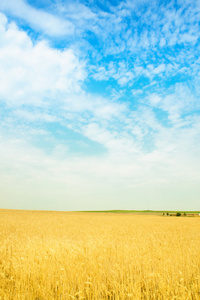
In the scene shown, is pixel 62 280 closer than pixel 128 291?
No

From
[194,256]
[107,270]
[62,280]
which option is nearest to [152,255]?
[194,256]

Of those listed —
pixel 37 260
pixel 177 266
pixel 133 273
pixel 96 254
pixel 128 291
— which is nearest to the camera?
pixel 128 291

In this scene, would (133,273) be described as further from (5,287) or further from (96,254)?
(5,287)

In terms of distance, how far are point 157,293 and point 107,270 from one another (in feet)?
5.03

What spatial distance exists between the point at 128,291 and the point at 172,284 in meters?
1.13

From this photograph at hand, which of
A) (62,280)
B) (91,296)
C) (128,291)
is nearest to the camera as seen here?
(128,291)

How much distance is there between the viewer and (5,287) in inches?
222

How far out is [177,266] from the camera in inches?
256

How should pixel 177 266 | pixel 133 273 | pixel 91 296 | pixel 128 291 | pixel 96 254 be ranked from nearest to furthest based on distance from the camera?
pixel 128 291 < pixel 91 296 < pixel 133 273 < pixel 177 266 < pixel 96 254

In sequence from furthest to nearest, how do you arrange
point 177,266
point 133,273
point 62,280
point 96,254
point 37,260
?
point 96,254 < point 37,260 < point 177,266 < point 133,273 < point 62,280

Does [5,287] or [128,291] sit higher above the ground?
[128,291]

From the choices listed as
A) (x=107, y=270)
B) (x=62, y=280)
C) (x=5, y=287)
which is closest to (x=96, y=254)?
(x=107, y=270)

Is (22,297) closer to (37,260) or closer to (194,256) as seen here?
(37,260)

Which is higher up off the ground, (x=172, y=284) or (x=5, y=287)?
(x=172, y=284)
